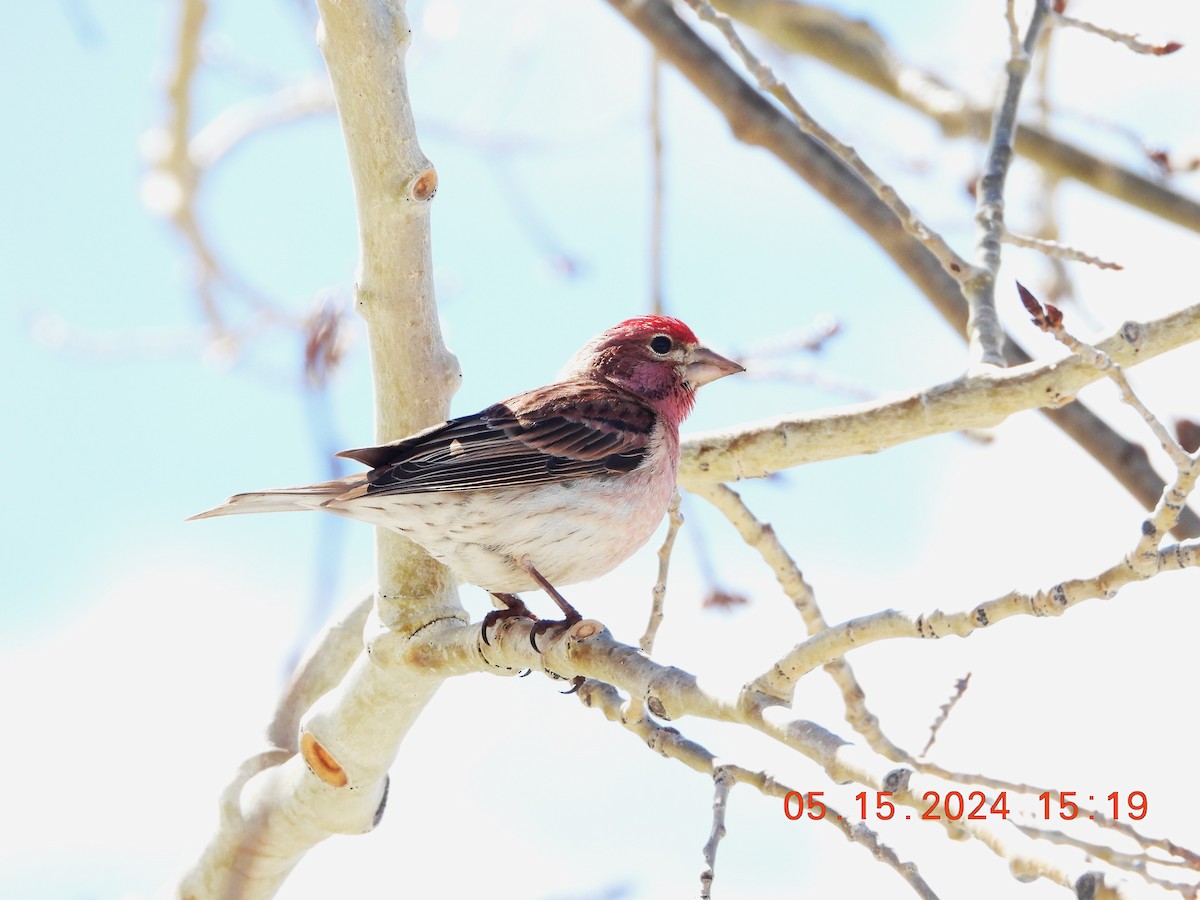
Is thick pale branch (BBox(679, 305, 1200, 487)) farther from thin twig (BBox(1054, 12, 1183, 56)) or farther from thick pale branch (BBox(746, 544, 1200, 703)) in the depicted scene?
thin twig (BBox(1054, 12, 1183, 56))

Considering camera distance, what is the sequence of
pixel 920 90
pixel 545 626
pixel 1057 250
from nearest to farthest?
1. pixel 545 626
2. pixel 1057 250
3. pixel 920 90

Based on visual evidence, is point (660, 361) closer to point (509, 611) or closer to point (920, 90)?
point (509, 611)

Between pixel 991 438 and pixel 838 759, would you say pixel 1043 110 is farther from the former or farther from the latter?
pixel 838 759

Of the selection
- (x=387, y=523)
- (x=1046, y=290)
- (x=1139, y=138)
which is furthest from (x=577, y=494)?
(x=1046, y=290)

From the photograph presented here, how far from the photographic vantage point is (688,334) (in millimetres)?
6090

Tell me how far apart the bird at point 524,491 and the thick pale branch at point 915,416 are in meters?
0.22

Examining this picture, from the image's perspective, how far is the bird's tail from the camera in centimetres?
440

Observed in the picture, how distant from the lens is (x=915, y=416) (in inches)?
175

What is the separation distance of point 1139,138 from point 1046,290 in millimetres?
1770

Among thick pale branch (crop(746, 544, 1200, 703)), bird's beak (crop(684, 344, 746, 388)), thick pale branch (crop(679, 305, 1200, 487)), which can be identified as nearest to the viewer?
thick pale branch (crop(746, 544, 1200, 703))

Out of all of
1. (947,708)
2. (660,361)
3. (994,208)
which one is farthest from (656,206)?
(947,708)

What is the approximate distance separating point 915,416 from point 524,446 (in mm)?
1546

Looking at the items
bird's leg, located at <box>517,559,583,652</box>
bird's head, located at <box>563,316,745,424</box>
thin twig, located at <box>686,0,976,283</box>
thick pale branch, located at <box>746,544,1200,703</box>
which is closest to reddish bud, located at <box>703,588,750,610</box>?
bird's head, located at <box>563,316,745,424</box>

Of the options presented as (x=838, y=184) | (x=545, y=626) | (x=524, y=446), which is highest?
(x=838, y=184)
